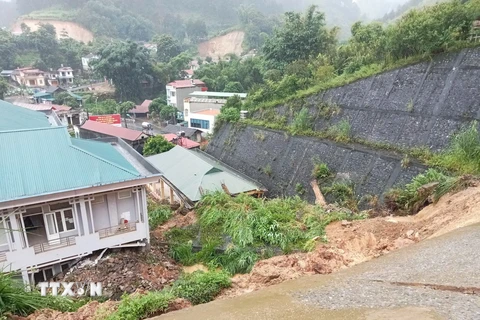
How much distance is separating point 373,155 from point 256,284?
343 inches

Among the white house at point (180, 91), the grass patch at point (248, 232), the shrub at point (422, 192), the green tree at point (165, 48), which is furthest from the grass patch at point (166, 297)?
the green tree at point (165, 48)

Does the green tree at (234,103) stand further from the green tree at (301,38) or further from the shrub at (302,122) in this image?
the shrub at (302,122)

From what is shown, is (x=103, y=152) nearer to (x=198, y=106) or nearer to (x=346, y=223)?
(x=346, y=223)

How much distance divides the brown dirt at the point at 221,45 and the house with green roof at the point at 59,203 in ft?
276

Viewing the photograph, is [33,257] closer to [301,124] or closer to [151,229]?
[151,229]

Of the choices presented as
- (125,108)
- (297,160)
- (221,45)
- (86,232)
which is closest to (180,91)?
(125,108)

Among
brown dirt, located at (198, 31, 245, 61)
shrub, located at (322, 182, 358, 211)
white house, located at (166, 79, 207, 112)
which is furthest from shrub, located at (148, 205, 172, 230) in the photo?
brown dirt, located at (198, 31, 245, 61)

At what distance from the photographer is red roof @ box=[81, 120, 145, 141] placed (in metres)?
27.7

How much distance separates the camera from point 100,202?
30.1ft

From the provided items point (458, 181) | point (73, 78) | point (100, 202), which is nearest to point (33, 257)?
point (100, 202)

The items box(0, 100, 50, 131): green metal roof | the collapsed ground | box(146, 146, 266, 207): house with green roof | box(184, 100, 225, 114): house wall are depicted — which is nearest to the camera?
the collapsed ground

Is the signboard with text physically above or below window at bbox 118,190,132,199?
below

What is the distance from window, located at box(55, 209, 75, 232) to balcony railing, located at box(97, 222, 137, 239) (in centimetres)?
70

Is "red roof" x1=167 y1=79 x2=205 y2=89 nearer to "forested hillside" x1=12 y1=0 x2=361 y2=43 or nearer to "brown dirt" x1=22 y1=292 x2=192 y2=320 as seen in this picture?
"brown dirt" x1=22 y1=292 x2=192 y2=320
